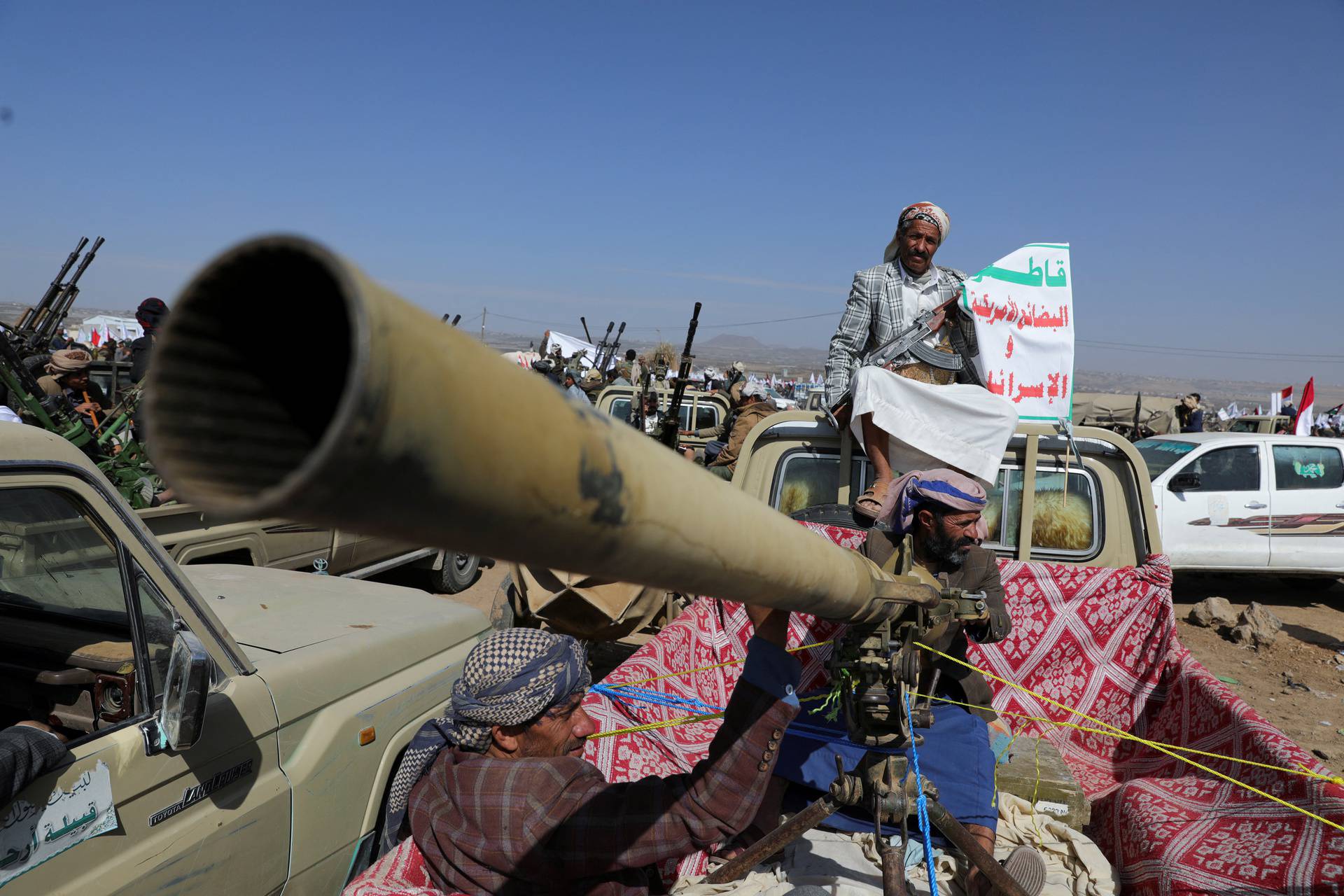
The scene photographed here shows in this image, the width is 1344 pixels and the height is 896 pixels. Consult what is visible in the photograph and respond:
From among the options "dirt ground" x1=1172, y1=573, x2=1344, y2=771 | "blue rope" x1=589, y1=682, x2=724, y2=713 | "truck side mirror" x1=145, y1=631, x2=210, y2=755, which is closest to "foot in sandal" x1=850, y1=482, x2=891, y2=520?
"blue rope" x1=589, y1=682, x2=724, y2=713

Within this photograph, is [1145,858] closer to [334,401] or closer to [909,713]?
[909,713]

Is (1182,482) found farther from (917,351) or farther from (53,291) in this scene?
(53,291)

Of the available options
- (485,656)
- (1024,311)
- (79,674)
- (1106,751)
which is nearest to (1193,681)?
(1106,751)

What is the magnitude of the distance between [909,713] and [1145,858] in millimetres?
1373

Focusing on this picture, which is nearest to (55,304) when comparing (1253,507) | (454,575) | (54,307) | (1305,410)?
(54,307)

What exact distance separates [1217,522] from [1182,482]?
1.86 feet

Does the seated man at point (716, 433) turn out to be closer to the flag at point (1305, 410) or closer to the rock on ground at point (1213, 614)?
the rock on ground at point (1213, 614)

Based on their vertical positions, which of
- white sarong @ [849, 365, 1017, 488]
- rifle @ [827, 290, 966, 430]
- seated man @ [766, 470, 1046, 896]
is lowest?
seated man @ [766, 470, 1046, 896]

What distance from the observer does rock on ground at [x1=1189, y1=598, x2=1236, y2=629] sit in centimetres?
Result: 849

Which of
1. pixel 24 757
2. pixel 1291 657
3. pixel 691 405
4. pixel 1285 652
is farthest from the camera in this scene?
pixel 691 405

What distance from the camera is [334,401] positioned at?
1.87ft

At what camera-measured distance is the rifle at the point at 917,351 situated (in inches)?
188

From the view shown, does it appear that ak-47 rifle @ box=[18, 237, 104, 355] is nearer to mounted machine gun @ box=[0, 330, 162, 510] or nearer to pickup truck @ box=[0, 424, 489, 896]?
mounted machine gun @ box=[0, 330, 162, 510]

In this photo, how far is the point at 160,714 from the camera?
6.95 ft
